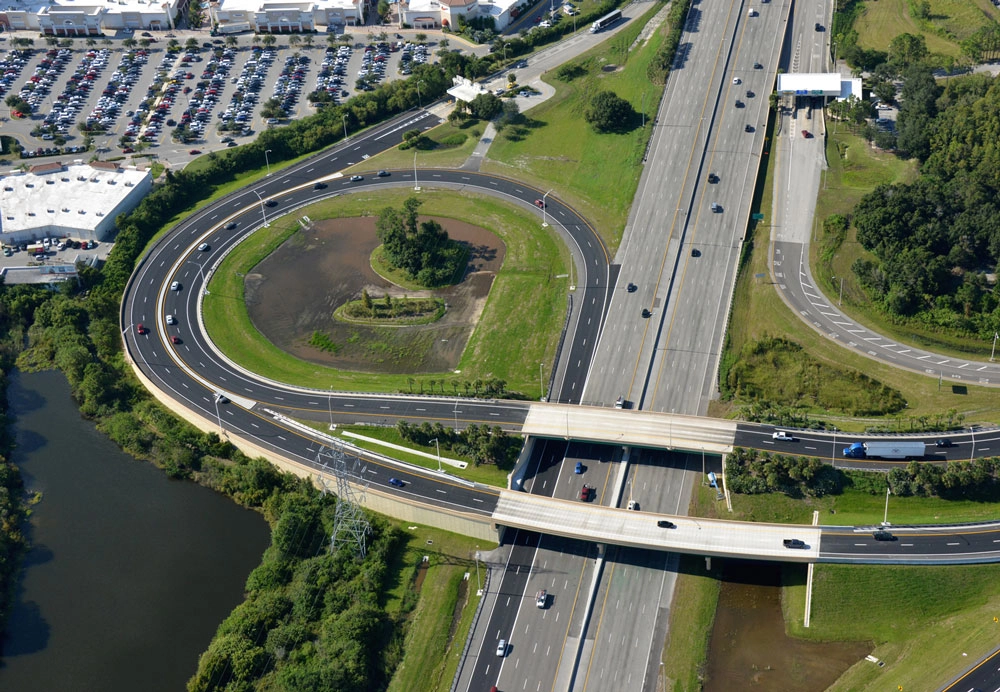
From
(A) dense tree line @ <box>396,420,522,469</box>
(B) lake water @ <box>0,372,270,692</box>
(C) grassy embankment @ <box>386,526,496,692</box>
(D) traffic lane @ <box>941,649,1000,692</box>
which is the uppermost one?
(D) traffic lane @ <box>941,649,1000,692</box>

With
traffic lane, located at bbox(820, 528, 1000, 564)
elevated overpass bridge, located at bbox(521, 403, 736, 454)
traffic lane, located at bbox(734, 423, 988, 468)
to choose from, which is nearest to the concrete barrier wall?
elevated overpass bridge, located at bbox(521, 403, 736, 454)

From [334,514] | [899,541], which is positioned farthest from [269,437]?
[899,541]

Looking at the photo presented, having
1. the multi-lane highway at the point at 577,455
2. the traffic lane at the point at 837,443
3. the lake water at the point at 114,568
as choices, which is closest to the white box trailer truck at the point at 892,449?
the traffic lane at the point at 837,443

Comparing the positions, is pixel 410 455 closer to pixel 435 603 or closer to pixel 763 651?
pixel 435 603

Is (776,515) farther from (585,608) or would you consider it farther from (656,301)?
(656,301)

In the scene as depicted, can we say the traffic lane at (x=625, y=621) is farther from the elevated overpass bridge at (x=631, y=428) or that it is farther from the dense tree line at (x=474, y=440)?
the dense tree line at (x=474, y=440)

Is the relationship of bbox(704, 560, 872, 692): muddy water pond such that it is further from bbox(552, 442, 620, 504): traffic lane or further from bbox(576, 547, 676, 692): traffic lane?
bbox(552, 442, 620, 504): traffic lane

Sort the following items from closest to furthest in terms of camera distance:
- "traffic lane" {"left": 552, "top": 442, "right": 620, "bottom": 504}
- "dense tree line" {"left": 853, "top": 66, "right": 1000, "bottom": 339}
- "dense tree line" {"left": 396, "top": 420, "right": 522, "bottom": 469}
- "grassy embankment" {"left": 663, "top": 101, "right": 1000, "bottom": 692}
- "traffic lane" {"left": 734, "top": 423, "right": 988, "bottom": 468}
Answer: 1. "grassy embankment" {"left": 663, "top": 101, "right": 1000, "bottom": 692}
2. "traffic lane" {"left": 734, "top": 423, "right": 988, "bottom": 468}
3. "traffic lane" {"left": 552, "top": 442, "right": 620, "bottom": 504}
4. "dense tree line" {"left": 396, "top": 420, "right": 522, "bottom": 469}
5. "dense tree line" {"left": 853, "top": 66, "right": 1000, "bottom": 339}
